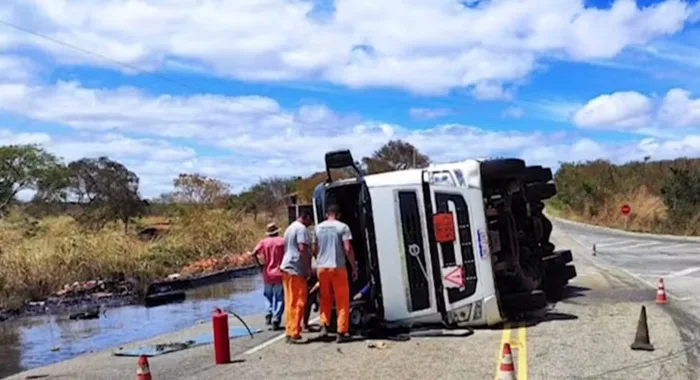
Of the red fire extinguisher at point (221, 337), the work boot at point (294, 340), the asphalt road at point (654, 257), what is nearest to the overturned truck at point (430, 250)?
the work boot at point (294, 340)

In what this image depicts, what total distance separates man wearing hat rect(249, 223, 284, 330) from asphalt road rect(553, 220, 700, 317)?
678 cm

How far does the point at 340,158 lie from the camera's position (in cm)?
1320

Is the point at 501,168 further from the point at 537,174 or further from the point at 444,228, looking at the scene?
the point at 537,174

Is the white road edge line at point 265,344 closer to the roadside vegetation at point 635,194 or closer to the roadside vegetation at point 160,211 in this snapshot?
the roadside vegetation at point 160,211

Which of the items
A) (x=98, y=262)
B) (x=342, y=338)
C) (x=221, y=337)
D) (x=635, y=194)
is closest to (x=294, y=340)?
(x=342, y=338)

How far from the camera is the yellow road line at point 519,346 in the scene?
9.36 meters

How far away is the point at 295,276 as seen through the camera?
478 inches

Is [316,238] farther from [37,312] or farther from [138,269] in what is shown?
[138,269]

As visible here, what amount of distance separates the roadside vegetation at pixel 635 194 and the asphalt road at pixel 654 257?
2586 millimetres

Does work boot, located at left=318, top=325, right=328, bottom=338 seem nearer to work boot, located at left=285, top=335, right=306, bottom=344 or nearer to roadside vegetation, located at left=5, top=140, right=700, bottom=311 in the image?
work boot, located at left=285, top=335, right=306, bottom=344

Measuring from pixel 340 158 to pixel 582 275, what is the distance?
10360 millimetres

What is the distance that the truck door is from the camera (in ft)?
40.8

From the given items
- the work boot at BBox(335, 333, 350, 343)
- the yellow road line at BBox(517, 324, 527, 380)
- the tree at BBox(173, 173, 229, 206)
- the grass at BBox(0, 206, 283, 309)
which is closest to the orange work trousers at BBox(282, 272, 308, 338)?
the work boot at BBox(335, 333, 350, 343)

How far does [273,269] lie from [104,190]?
135ft
